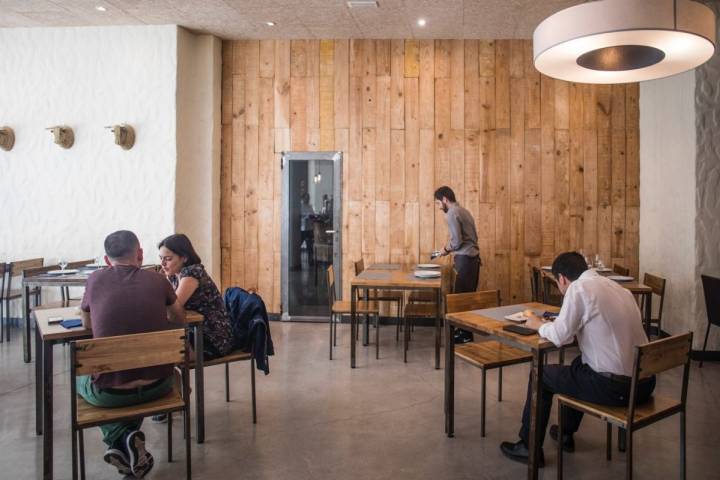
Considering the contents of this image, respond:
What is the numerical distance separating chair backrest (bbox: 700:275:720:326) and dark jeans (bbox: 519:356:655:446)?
8.11 ft

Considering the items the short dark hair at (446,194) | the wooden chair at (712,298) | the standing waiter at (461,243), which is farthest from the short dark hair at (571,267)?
the short dark hair at (446,194)

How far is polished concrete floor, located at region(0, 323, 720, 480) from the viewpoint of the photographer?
2797 millimetres

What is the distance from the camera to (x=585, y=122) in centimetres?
618

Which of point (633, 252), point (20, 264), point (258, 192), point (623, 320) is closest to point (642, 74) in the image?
point (623, 320)

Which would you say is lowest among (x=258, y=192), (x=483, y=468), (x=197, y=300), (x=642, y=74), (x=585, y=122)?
(x=483, y=468)

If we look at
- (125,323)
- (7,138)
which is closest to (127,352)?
(125,323)

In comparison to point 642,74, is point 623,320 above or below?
below

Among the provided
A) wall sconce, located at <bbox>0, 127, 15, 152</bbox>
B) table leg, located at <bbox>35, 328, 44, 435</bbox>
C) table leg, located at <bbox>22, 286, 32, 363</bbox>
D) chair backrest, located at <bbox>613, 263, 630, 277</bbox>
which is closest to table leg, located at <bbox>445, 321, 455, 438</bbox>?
table leg, located at <bbox>35, 328, 44, 435</bbox>

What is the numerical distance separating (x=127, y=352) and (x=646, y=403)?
8.10 feet

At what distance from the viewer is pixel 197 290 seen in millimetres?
3197

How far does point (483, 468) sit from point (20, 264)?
17.8ft

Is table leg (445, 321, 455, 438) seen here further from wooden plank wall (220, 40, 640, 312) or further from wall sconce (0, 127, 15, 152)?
wall sconce (0, 127, 15, 152)

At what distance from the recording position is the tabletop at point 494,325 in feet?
8.51

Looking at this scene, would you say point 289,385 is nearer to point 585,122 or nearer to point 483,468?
point 483,468
